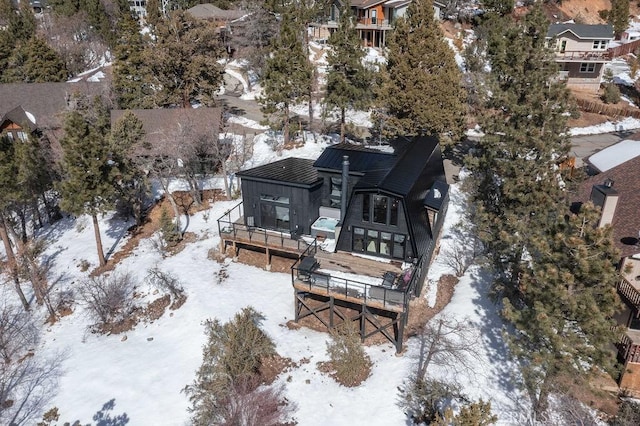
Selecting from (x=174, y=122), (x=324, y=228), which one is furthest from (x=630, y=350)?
(x=174, y=122)

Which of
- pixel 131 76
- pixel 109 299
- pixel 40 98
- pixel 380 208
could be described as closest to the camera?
pixel 380 208

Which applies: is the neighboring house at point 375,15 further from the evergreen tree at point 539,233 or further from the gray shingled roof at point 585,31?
the evergreen tree at point 539,233

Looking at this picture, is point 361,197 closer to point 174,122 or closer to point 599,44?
point 174,122

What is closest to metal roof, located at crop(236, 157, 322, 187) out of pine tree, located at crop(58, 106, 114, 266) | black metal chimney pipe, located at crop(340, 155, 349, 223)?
black metal chimney pipe, located at crop(340, 155, 349, 223)

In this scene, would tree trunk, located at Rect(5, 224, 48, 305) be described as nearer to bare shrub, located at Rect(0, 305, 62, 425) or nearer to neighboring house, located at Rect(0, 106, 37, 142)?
bare shrub, located at Rect(0, 305, 62, 425)

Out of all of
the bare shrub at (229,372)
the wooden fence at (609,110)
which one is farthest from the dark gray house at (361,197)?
the wooden fence at (609,110)

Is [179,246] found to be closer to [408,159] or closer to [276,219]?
[276,219]

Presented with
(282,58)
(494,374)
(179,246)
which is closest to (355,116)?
(282,58)
